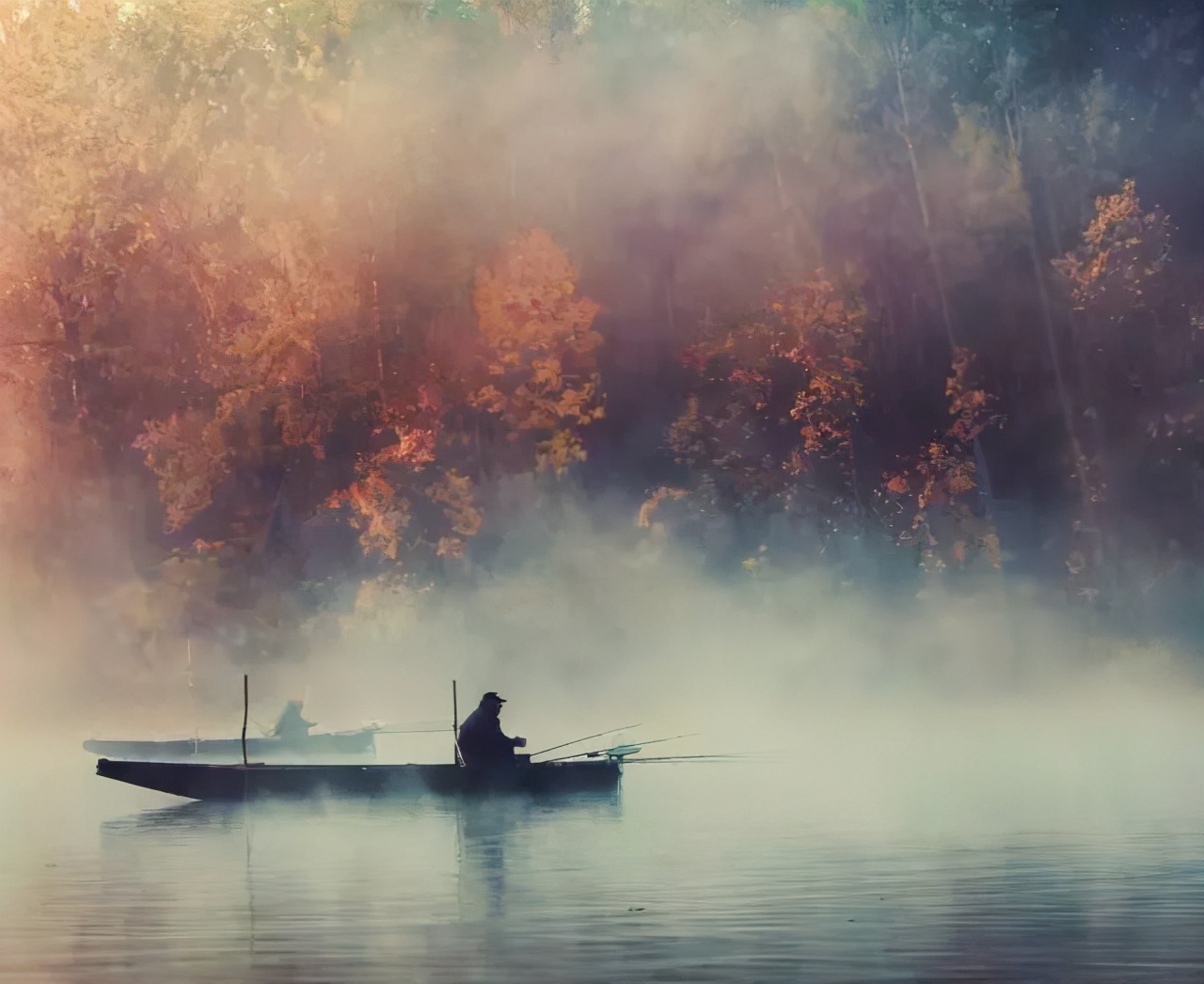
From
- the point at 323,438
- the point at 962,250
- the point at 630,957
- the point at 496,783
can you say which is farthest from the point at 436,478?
the point at 630,957

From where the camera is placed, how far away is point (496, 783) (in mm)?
20156

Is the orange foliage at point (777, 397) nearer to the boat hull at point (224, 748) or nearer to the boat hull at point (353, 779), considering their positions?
the boat hull at point (224, 748)

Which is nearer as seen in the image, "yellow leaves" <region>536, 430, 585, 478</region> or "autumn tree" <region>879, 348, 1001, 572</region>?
"autumn tree" <region>879, 348, 1001, 572</region>

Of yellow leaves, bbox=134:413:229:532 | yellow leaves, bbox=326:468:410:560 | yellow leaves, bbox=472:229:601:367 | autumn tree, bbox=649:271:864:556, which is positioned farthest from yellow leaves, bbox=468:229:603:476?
yellow leaves, bbox=134:413:229:532

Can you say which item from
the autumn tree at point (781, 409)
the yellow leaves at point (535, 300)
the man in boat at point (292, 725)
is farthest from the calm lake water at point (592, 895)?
the yellow leaves at point (535, 300)

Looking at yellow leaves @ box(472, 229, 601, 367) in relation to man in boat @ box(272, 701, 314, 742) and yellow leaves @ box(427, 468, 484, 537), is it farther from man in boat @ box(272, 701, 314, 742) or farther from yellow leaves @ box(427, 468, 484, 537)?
man in boat @ box(272, 701, 314, 742)

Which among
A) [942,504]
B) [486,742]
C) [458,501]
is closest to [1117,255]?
[942,504]

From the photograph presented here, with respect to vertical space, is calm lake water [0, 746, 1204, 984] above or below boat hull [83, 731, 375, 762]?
below

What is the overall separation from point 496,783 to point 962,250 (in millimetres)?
16433

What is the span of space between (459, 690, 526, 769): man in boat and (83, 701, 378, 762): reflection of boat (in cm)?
717

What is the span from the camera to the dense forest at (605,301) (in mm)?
31812

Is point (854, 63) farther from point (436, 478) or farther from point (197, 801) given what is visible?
point (197, 801)

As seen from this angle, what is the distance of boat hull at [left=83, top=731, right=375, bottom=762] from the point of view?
2747cm

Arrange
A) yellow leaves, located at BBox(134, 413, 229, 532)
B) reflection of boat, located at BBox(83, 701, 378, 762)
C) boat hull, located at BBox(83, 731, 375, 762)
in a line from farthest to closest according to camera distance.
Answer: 1. yellow leaves, located at BBox(134, 413, 229, 532)
2. boat hull, located at BBox(83, 731, 375, 762)
3. reflection of boat, located at BBox(83, 701, 378, 762)
